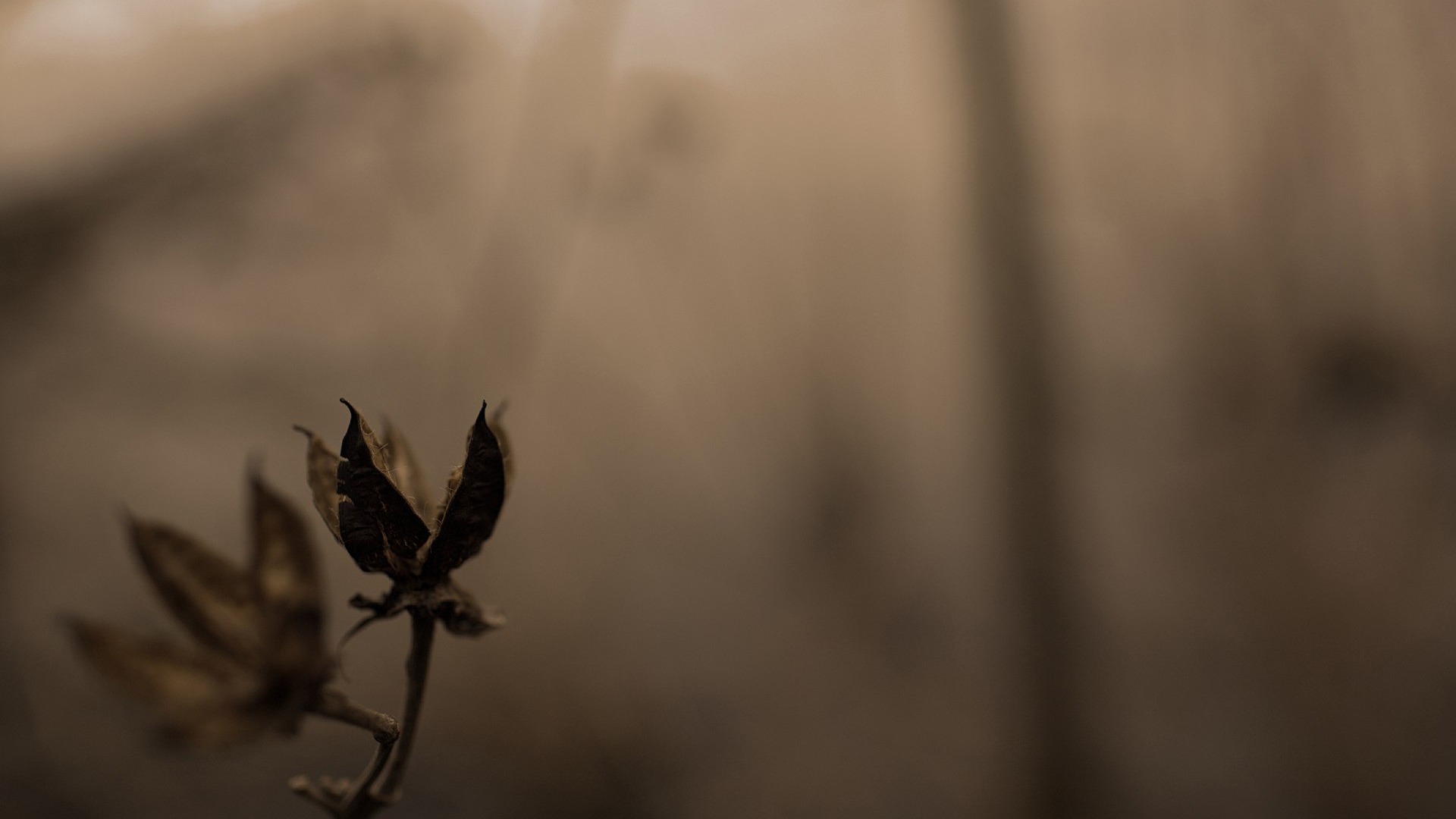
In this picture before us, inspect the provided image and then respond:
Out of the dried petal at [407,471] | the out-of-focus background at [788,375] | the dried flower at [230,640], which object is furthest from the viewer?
the out-of-focus background at [788,375]

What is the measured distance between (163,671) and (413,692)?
0.32 ft

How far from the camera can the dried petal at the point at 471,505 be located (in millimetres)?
300

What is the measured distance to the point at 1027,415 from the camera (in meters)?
1.03

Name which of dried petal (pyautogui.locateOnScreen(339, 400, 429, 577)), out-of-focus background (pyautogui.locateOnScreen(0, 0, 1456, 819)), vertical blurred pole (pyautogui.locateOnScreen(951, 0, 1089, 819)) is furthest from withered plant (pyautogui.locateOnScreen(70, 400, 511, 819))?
vertical blurred pole (pyautogui.locateOnScreen(951, 0, 1089, 819))

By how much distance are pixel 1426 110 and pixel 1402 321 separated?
263mm

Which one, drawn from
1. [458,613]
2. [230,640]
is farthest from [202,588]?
[458,613]

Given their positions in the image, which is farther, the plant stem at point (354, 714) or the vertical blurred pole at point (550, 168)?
the vertical blurred pole at point (550, 168)

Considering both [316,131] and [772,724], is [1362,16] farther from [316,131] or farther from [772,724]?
[316,131]

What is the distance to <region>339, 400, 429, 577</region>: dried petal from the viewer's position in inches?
11.4

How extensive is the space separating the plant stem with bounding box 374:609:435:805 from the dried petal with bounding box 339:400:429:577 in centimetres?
3

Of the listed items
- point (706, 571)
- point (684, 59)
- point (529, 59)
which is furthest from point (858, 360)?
point (529, 59)

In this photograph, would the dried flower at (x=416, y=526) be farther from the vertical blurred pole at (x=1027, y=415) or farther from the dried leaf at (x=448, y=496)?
the vertical blurred pole at (x=1027, y=415)

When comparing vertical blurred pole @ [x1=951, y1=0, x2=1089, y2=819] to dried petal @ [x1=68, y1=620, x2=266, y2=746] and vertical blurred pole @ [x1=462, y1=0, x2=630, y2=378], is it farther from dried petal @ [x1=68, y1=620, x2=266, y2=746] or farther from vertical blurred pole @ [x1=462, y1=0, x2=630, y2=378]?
dried petal @ [x1=68, y1=620, x2=266, y2=746]

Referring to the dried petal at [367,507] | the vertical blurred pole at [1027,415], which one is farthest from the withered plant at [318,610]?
the vertical blurred pole at [1027,415]
